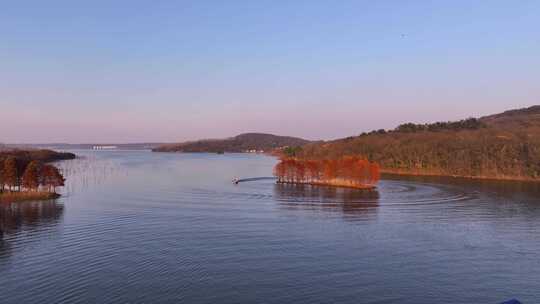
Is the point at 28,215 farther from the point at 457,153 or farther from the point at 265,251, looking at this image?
the point at 457,153

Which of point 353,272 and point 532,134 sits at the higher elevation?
point 532,134

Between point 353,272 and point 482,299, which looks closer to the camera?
point 482,299

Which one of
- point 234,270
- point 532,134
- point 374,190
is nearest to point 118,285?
point 234,270

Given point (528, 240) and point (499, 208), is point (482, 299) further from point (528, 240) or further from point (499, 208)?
point (499, 208)

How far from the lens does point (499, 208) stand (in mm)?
54469

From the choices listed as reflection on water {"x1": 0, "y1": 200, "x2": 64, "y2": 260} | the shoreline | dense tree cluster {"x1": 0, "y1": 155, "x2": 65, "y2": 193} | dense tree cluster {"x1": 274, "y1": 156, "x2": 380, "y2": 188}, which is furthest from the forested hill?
reflection on water {"x1": 0, "y1": 200, "x2": 64, "y2": 260}

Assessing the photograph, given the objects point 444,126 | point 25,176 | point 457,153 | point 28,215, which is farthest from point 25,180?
point 444,126

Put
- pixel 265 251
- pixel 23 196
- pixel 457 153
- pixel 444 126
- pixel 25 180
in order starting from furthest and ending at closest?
pixel 444 126 → pixel 457 153 → pixel 25 180 → pixel 23 196 → pixel 265 251

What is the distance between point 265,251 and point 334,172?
5586 cm

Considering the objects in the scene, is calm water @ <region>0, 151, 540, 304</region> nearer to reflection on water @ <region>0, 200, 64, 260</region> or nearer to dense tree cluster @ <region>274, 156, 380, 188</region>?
reflection on water @ <region>0, 200, 64, 260</region>

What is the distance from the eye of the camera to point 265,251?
102ft

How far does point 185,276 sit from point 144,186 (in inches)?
2042

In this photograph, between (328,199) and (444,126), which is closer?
(328,199)

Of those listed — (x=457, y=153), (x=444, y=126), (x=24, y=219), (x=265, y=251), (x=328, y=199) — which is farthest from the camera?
(x=444, y=126)
